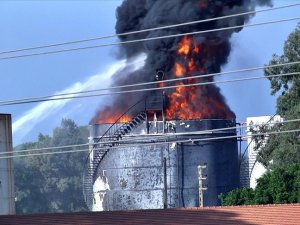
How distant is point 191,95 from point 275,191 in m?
11.1

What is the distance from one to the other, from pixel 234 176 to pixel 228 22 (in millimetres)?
9170

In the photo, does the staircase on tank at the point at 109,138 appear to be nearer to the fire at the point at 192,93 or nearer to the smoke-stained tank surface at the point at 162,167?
the smoke-stained tank surface at the point at 162,167

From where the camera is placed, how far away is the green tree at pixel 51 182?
10100 cm

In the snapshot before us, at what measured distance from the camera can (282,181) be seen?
166ft

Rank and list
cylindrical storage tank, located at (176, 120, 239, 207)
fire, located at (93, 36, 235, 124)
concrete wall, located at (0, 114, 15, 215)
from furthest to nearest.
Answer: fire, located at (93, 36, 235, 124), cylindrical storage tank, located at (176, 120, 239, 207), concrete wall, located at (0, 114, 15, 215)

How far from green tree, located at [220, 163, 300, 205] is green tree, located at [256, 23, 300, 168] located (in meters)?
6.23

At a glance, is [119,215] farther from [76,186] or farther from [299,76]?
[76,186]

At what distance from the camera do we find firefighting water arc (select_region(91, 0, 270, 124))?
193 feet

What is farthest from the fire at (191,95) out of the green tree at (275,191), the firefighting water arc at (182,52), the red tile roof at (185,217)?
the red tile roof at (185,217)

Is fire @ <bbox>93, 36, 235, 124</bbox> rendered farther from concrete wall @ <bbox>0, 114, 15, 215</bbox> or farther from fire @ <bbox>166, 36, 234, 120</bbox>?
concrete wall @ <bbox>0, 114, 15, 215</bbox>

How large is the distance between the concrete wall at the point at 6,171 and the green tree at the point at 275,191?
13.0 metres

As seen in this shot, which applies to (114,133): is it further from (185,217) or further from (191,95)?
(185,217)

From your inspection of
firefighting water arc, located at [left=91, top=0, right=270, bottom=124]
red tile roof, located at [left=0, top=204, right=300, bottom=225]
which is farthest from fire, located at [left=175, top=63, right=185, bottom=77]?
red tile roof, located at [left=0, top=204, right=300, bottom=225]

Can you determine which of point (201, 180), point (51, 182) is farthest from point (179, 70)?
point (51, 182)
